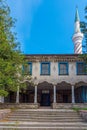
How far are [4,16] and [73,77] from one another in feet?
37.3

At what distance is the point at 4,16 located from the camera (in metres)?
18.5

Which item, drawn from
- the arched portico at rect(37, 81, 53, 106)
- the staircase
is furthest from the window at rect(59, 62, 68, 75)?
the staircase

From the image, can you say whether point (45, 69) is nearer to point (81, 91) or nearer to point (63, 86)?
point (63, 86)

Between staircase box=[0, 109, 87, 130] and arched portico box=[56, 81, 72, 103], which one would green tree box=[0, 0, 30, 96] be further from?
arched portico box=[56, 81, 72, 103]

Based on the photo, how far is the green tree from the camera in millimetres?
17406

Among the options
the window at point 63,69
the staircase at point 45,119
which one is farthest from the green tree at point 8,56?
the window at point 63,69

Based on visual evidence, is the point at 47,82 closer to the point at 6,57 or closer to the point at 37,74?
the point at 37,74

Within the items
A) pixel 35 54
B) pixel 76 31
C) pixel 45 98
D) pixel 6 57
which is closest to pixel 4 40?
pixel 6 57

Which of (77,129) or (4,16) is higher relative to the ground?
(4,16)

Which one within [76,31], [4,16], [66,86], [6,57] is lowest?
[66,86]

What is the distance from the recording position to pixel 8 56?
19.3 meters

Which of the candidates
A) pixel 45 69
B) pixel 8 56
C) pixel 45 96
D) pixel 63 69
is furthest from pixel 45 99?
pixel 8 56

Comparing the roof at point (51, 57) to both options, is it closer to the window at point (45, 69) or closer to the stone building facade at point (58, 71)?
the stone building facade at point (58, 71)

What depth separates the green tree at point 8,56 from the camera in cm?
1741
